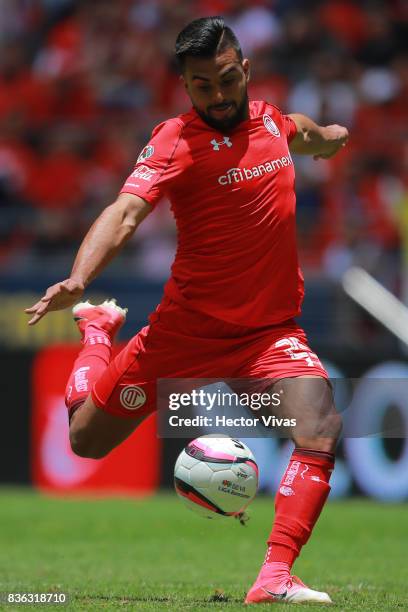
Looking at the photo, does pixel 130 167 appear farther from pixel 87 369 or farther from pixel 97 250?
pixel 97 250

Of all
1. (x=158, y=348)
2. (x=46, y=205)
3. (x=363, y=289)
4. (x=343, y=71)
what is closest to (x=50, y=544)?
(x=158, y=348)

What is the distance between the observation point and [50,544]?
8.80m

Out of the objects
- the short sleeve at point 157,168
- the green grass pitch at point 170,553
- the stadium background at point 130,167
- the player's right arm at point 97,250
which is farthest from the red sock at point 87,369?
the stadium background at point 130,167

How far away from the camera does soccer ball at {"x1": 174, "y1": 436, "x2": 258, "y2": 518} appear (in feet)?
18.8

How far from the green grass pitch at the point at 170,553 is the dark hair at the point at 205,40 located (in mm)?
2269

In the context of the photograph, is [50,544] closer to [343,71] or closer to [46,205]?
[46,205]

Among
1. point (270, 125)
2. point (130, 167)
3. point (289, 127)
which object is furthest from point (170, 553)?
point (130, 167)

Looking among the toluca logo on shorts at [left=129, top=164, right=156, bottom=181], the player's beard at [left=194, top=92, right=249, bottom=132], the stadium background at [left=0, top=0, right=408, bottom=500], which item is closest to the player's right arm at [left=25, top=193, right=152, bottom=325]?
the toluca logo on shorts at [left=129, top=164, right=156, bottom=181]

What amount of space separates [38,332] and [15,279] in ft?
2.11

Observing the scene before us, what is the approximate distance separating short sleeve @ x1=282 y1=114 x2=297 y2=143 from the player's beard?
1.58ft

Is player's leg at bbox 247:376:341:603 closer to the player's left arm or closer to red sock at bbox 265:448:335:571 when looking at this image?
red sock at bbox 265:448:335:571

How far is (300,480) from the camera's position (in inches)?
219

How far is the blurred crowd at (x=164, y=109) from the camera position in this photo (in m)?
13.6

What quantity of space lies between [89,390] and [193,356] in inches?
30.2
